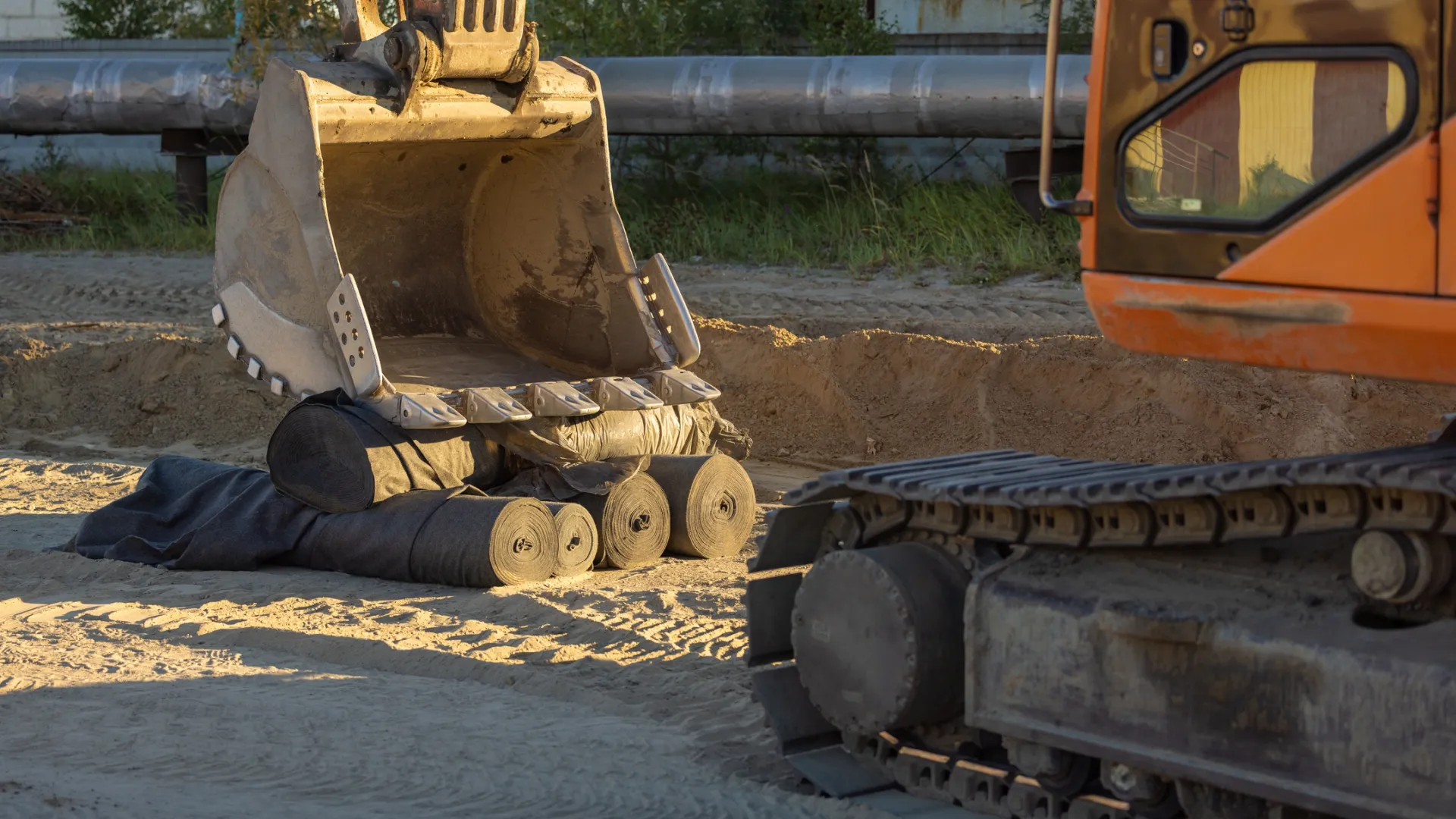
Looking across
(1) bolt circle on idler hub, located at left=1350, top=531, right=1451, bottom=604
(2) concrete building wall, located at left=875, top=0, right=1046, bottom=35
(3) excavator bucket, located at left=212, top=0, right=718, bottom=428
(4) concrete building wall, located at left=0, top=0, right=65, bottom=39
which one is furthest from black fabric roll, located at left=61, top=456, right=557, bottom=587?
(4) concrete building wall, located at left=0, top=0, right=65, bottom=39

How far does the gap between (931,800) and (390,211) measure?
15.1ft

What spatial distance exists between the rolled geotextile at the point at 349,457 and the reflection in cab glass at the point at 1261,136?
351cm

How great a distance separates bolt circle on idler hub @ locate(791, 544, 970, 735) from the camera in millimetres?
3824

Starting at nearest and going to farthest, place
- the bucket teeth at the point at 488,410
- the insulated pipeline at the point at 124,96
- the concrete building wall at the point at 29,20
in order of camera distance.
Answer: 1. the bucket teeth at the point at 488,410
2. the insulated pipeline at the point at 124,96
3. the concrete building wall at the point at 29,20

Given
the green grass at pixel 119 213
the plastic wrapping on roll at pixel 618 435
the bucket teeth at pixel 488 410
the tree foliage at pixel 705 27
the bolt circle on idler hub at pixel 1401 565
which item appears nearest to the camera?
the bolt circle on idler hub at pixel 1401 565

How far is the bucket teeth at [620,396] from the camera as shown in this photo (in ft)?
22.5

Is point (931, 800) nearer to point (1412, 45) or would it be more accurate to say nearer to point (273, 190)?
point (1412, 45)

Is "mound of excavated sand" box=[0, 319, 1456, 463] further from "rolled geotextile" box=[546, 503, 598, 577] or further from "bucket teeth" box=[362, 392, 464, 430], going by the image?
"bucket teeth" box=[362, 392, 464, 430]

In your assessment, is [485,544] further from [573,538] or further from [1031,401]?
[1031,401]

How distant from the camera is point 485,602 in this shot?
5883 millimetres

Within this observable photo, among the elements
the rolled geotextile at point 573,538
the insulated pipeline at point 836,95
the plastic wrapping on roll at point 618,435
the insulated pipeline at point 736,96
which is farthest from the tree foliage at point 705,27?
the rolled geotextile at point 573,538

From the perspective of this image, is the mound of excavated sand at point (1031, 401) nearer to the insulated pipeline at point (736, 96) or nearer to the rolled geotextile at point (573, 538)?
the insulated pipeline at point (736, 96)

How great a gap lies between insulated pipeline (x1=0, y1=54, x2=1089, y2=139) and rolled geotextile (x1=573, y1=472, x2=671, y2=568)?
17.1ft

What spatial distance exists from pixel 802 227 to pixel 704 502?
6280mm
